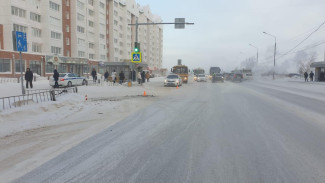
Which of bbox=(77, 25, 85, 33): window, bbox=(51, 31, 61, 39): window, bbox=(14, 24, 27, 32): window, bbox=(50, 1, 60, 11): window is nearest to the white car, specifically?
bbox=(14, 24, 27, 32): window

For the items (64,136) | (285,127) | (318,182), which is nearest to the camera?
(318,182)

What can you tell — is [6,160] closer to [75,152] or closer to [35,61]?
[75,152]

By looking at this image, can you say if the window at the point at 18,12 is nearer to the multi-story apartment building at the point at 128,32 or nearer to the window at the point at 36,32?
the window at the point at 36,32

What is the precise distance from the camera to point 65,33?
5078cm

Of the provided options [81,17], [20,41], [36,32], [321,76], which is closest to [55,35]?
[36,32]

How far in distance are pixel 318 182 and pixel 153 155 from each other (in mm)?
2596

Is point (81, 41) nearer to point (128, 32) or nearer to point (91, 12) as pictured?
point (91, 12)

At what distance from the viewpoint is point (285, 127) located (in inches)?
294

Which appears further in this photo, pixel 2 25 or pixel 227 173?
pixel 2 25

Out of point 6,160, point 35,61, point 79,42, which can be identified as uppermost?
point 79,42

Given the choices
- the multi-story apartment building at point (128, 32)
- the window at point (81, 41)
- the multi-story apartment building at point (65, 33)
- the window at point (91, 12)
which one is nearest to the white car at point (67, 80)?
the multi-story apartment building at point (65, 33)

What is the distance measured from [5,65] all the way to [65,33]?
1735cm

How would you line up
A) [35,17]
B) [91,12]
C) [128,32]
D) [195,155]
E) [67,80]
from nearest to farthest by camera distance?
[195,155] < [67,80] < [35,17] < [91,12] < [128,32]

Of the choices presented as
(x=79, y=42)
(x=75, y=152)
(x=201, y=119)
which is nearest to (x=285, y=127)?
(x=201, y=119)
